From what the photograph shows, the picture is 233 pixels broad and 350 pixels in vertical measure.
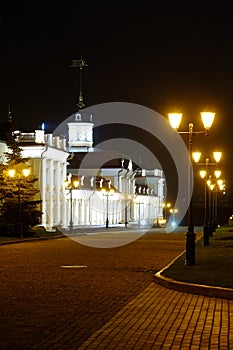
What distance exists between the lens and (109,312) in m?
12.8

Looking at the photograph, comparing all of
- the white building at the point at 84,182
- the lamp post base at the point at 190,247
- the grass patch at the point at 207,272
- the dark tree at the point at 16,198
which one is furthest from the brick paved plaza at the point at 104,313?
the white building at the point at 84,182

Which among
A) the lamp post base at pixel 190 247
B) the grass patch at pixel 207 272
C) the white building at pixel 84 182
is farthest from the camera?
the white building at pixel 84 182

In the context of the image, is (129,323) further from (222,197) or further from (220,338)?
(222,197)

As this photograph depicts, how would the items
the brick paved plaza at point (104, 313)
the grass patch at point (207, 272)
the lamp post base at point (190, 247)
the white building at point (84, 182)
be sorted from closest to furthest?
1. the brick paved plaza at point (104, 313)
2. the grass patch at point (207, 272)
3. the lamp post base at point (190, 247)
4. the white building at point (84, 182)

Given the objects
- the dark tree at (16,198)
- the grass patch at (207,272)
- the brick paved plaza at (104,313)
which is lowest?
the brick paved plaza at (104,313)

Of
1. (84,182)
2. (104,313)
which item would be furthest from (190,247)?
(84,182)

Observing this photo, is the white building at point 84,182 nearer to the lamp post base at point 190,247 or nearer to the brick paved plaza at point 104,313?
the lamp post base at point 190,247

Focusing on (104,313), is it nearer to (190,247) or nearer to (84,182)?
(190,247)

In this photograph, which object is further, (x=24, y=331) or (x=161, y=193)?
(x=161, y=193)

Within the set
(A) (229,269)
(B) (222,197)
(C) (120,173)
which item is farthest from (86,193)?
(A) (229,269)

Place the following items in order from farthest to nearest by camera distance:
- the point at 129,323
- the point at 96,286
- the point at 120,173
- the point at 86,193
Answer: the point at 120,173, the point at 86,193, the point at 96,286, the point at 129,323

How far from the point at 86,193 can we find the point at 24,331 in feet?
264

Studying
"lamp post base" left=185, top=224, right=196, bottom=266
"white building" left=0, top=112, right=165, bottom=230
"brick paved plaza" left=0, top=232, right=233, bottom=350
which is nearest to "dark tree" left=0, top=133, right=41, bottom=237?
"white building" left=0, top=112, right=165, bottom=230

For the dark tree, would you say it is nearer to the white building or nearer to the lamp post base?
the white building
